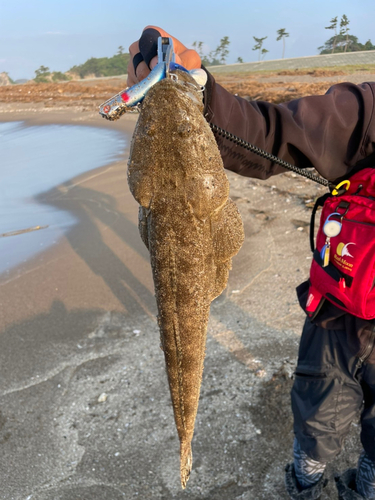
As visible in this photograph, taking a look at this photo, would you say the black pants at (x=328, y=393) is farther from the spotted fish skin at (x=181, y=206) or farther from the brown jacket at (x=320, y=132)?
the spotted fish skin at (x=181, y=206)

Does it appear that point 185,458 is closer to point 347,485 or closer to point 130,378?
point 347,485

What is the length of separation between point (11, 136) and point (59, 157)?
7.56m

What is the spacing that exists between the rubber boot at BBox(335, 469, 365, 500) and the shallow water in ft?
18.1

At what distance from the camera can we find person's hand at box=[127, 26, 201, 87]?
173 cm

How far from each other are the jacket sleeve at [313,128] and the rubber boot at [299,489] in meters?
2.35

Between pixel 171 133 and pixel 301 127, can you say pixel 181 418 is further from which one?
pixel 301 127

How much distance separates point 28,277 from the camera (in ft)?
18.8

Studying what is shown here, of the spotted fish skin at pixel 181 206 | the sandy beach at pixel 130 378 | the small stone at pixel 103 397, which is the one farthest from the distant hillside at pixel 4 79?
the spotted fish skin at pixel 181 206

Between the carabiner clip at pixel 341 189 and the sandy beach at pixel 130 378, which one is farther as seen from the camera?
the sandy beach at pixel 130 378

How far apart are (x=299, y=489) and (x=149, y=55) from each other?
312 centimetres

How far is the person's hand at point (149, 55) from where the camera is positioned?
1730mm

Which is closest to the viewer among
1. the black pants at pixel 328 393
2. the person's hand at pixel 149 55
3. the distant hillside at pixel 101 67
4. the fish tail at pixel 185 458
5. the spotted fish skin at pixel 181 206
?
the spotted fish skin at pixel 181 206

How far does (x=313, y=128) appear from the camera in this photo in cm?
223

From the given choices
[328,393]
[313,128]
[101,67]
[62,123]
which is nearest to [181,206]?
[313,128]
